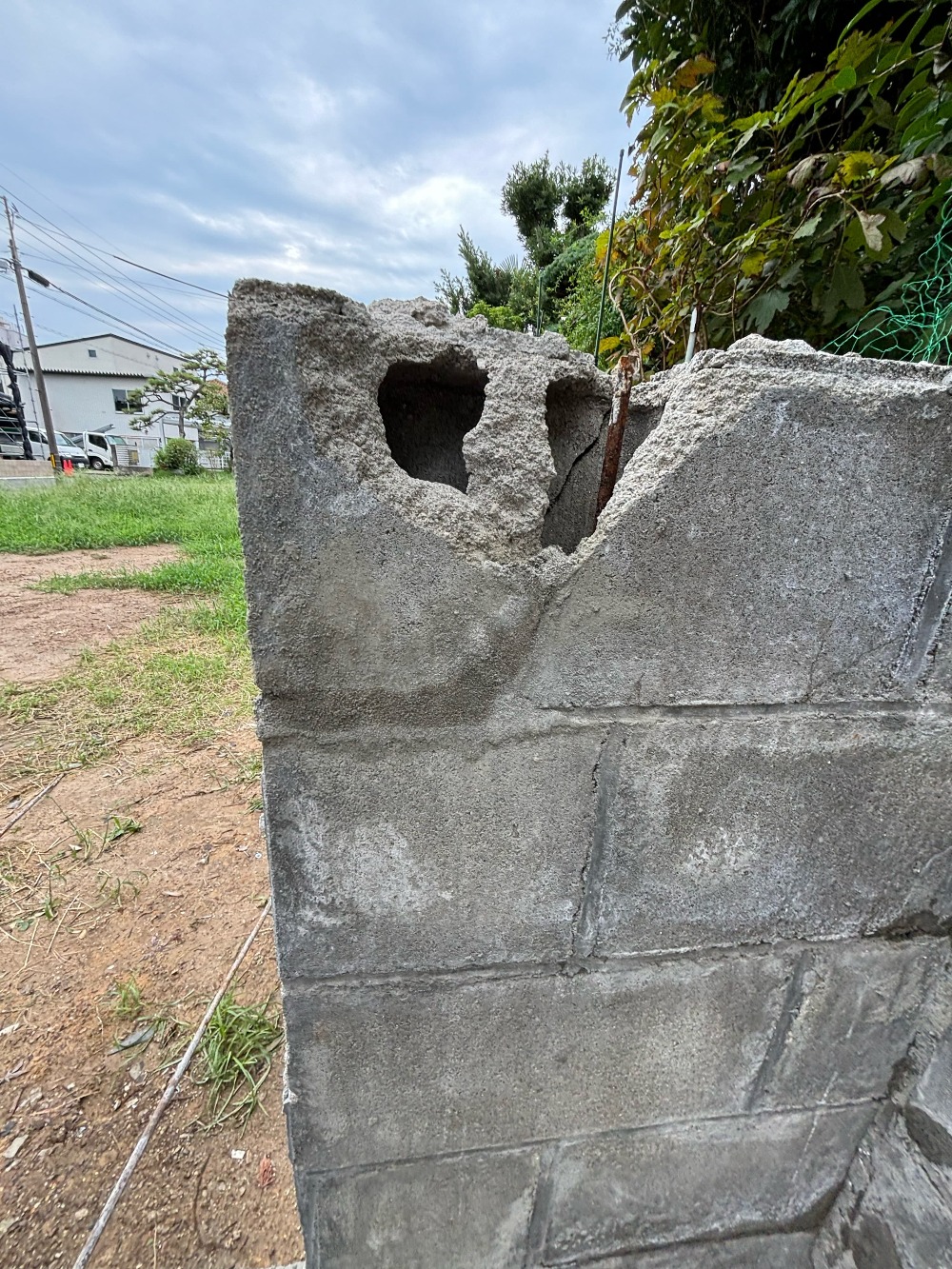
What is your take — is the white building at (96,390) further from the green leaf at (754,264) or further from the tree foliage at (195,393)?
the green leaf at (754,264)

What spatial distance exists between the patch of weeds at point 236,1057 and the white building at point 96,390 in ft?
122

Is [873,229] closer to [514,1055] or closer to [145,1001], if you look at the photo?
[514,1055]

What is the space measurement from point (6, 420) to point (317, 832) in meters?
27.7

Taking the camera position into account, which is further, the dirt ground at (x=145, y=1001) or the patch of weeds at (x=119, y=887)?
the patch of weeds at (x=119, y=887)

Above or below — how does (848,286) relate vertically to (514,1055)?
above

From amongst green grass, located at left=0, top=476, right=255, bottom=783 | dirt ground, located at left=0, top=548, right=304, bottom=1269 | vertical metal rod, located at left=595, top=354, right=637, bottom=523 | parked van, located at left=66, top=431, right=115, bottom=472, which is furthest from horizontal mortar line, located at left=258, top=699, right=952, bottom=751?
parked van, located at left=66, top=431, right=115, bottom=472

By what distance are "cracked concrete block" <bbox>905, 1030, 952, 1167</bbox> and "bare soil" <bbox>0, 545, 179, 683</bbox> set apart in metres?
4.85

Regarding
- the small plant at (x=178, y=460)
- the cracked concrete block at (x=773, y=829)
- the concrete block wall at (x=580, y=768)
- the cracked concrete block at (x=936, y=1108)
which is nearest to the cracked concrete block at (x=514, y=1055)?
the concrete block wall at (x=580, y=768)

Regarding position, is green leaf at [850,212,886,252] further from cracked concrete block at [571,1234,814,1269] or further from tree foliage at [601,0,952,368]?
cracked concrete block at [571,1234,814,1269]

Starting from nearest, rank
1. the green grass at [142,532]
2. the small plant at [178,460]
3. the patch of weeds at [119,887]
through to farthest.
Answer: the patch of weeds at [119,887], the green grass at [142,532], the small plant at [178,460]

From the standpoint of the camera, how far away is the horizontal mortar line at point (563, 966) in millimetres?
877

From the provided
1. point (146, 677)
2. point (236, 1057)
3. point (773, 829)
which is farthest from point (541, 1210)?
point (146, 677)

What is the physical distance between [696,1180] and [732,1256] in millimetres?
281

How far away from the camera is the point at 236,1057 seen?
1659 mm
